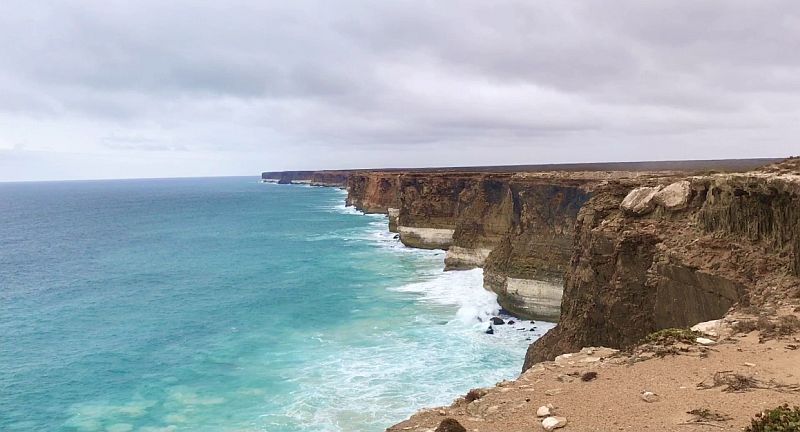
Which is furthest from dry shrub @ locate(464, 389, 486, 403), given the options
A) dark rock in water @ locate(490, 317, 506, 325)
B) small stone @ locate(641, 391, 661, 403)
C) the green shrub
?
dark rock in water @ locate(490, 317, 506, 325)

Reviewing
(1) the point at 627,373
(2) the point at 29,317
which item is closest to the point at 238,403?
(1) the point at 627,373

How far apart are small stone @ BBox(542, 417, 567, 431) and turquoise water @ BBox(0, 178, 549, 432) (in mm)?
12952

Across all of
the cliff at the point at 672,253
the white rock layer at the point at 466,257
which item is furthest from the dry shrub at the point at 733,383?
the white rock layer at the point at 466,257

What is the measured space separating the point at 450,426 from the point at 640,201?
1316 centimetres

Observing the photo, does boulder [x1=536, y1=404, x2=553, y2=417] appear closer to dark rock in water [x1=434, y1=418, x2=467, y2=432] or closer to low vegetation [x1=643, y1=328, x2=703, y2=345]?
dark rock in water [x1=434, y1=418, x2=467, y2=432]

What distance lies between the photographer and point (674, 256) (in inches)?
605

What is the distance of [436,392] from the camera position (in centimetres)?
2284

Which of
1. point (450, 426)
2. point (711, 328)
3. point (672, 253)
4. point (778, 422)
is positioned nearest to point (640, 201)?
point (672, 253)

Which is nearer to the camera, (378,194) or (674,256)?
(674,256)

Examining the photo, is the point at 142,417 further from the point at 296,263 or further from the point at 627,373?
Result: the point at 296,263

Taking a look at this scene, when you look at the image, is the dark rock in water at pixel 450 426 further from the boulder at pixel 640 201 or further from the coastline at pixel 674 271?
the boulder at pixel 640 201

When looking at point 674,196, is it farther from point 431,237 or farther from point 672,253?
point 431,237

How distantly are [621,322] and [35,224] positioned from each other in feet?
398

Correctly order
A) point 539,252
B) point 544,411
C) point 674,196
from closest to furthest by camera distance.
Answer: point 544,411, point 674,196, point 539,252
